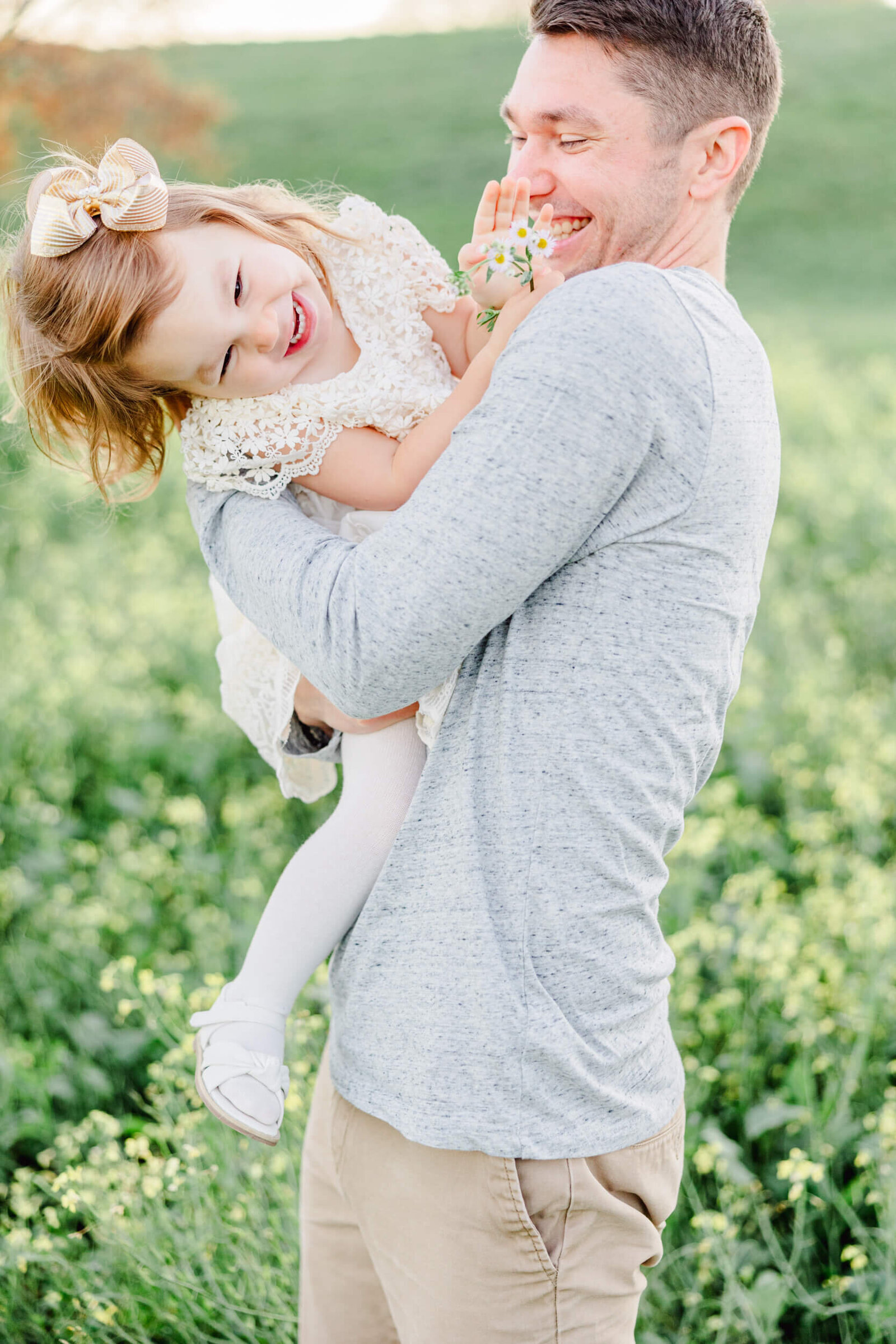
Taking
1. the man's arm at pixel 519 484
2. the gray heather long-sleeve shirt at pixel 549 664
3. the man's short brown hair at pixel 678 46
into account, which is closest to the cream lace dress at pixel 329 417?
the gray heather long-sleeve shirt at pixel 549 664

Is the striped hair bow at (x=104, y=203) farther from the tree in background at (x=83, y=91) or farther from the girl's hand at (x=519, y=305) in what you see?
the tree in background at (x=83, y=91)

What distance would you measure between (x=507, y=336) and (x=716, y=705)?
0.56 m

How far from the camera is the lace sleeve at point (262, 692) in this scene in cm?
184

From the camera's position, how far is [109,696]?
4840 mm

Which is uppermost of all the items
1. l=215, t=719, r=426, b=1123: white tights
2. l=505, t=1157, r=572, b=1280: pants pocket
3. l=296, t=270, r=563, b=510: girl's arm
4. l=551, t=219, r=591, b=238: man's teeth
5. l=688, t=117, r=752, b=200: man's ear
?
l=688, t=117, r=752, b=200: man's ear

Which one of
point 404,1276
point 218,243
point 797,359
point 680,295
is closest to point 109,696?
point 218,243

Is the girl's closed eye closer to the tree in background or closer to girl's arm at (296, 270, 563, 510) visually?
girl's arm at (296, 270, 563, 510)

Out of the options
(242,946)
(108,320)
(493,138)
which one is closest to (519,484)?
(108,320)

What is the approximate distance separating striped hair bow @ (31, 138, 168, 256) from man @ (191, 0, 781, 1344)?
43cm

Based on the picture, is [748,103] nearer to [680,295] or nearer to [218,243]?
[680,295]

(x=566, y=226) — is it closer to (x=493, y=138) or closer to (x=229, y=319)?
(x=229, y=319)

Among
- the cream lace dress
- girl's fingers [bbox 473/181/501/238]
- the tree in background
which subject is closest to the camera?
girl's fingers [bbox 473/181/501/238]

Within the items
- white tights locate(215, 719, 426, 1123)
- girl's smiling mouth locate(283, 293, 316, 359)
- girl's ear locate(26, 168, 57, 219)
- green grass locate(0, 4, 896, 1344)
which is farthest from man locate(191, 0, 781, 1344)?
green grass locate(0, 4, 896, 1344)

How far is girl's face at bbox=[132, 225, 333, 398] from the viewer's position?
5.73ft
